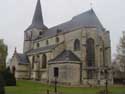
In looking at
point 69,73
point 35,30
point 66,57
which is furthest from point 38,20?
point 69,73

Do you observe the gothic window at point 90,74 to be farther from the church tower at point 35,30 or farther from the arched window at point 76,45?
the church tower at point 35,30

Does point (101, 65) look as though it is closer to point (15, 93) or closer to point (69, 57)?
point (69, 57)

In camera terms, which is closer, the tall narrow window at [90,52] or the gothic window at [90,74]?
the gothic window at [90,74]

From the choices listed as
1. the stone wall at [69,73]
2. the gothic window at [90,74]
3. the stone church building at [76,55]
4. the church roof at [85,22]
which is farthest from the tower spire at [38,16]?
the gothic window at [90,74]

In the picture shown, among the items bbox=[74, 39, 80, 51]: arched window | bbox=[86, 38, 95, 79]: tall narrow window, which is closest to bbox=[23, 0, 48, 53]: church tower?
bbox=[74, 39, 80, 51]: arched window

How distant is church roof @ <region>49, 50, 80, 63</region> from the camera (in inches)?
1873

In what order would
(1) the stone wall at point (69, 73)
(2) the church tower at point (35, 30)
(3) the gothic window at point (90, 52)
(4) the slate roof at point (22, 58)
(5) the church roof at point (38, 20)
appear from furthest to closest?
Answer: (5) the church roof at point (38, 20) < (2) the church tower at point (35, 30) < (4) the slate roof at point (22, 58) < (3) the gothic window at point (90, 52) < (1) the stone wall at point (69, 73)

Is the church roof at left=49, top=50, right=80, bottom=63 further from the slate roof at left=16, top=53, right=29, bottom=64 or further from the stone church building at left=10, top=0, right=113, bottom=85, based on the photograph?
the slate roof at left=16, top=53, right=29, bottom=64

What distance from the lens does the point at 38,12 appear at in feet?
236

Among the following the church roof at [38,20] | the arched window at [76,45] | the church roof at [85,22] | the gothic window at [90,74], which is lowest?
the gothic window at [90,74]

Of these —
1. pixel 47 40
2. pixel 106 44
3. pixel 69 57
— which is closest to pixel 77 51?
pixel 69 57

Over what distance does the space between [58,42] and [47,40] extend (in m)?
5.85

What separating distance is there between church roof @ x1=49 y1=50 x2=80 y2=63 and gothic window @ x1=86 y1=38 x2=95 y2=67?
2.23 meters

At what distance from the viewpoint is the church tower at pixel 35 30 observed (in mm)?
68875
